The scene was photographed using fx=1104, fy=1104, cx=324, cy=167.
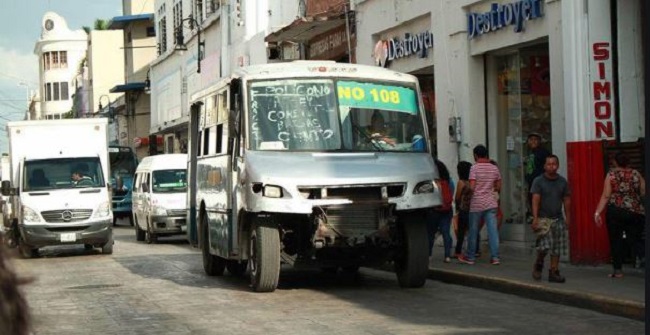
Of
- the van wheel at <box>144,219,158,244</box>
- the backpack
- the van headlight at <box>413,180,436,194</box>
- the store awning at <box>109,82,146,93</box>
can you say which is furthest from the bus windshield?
the store awning at <box>109,82,146,93</box>

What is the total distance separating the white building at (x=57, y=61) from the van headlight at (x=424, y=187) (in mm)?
108135

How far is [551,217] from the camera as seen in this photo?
13625mm

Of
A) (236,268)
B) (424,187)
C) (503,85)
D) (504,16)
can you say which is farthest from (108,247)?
(424,187)

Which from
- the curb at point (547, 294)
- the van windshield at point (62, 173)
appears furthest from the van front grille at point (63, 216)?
the curb at point (547, 294)

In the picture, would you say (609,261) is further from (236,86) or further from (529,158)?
(236,86)

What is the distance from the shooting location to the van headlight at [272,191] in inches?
532

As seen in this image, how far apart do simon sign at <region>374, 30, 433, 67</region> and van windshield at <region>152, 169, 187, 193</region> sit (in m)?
7.46

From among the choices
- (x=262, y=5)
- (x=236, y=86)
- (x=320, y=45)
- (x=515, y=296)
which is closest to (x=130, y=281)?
(x=236, y=86)

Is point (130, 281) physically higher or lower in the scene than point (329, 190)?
lower

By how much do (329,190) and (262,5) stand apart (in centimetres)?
2580

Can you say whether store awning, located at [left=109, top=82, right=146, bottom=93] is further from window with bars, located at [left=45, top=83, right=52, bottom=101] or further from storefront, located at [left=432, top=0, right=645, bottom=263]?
window with bars, located at [left=45, top=83, right=52, bottom=101]

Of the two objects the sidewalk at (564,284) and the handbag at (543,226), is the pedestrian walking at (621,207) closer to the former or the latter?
the sidewalk at (564,284)

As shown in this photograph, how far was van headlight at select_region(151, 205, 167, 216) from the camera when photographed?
28891mm

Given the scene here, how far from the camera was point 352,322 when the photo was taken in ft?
36.2
